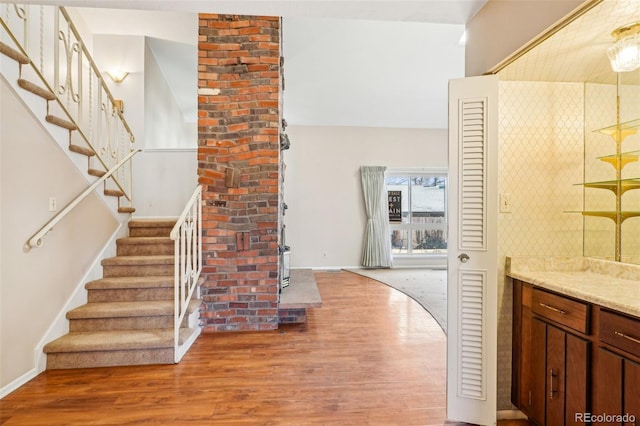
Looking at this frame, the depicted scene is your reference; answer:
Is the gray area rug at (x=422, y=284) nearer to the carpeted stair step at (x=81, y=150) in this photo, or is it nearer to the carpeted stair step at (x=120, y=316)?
the carpeted stair step at (x=120, y=316)

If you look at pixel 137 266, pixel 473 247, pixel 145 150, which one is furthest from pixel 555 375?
pixel 145 150

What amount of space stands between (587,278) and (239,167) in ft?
9.15

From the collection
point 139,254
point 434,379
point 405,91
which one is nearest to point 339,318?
point 434,379

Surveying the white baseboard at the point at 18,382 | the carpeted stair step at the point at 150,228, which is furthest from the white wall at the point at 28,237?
the carpeted stair step at the point at 150,228

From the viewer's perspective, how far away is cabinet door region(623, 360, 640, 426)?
3.61 ft

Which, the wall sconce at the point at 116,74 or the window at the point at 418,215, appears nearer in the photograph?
the wall sconce at the point at 116,74

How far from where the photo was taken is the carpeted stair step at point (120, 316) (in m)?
2.43

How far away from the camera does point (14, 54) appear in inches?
79.3

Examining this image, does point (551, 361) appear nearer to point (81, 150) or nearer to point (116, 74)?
point (81, 150)

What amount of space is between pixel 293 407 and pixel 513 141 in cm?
215

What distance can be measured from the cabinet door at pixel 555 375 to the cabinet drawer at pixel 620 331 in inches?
8.3

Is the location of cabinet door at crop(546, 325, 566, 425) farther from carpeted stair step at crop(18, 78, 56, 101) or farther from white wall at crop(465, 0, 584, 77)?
carpeted stair step at crop(18, 78, 56, 101)

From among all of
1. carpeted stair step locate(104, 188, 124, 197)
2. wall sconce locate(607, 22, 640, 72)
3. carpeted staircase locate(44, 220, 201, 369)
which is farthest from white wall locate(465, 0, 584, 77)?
carpeted stair step locate(104, 188, 124, 197)

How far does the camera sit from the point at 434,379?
82.9 inches
